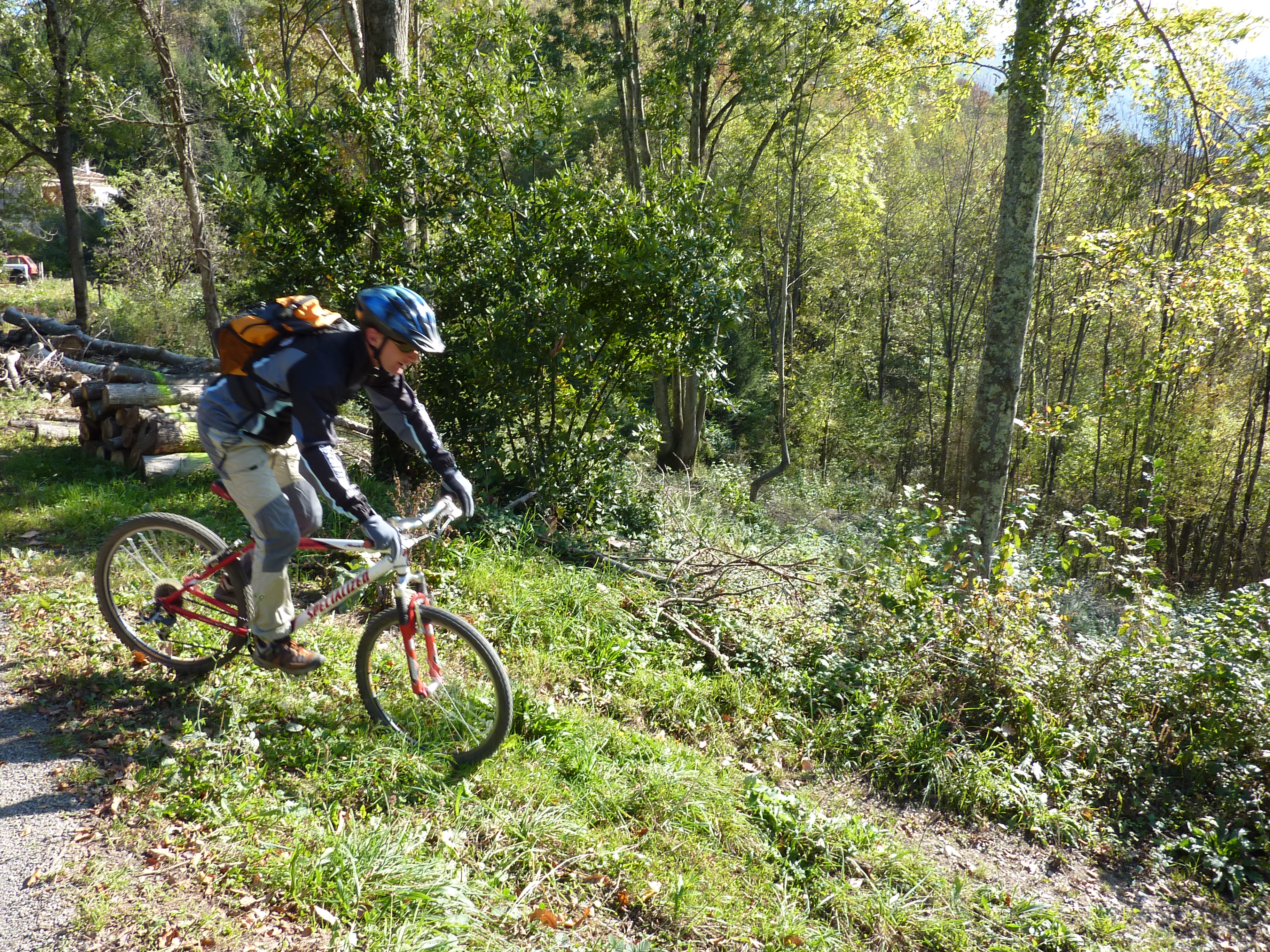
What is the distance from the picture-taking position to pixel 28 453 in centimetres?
793

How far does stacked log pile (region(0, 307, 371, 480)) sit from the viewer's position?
7.42m

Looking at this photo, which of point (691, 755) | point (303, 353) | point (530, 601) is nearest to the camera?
point (303, 353)

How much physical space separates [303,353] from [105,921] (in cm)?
230

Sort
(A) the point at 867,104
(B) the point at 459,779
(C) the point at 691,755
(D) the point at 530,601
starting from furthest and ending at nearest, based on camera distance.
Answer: (A) the point at 867,104
(D) the point at 530,601
(C) the point at 691,755
(B) the point at 459,779

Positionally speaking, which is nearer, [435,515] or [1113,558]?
[435,515]

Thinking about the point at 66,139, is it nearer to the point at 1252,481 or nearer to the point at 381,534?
the point at 381,534

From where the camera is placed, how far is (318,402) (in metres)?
3.12

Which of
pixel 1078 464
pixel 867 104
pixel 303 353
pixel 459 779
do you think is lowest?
pixel 1078 464

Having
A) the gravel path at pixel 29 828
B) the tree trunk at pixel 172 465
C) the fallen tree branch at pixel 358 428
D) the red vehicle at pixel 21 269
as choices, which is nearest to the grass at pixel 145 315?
the red vehicle at pixel 21 269

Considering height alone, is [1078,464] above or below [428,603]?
below

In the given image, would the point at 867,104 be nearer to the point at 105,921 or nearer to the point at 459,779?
the point at 459,779

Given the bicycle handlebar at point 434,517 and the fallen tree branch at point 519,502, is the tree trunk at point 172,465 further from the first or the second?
the bicycle handlebar at point 434,517

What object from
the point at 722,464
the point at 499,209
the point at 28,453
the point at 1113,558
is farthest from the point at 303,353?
the point at 722,464

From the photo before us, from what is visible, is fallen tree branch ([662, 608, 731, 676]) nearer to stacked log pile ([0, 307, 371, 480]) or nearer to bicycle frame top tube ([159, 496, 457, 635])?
bicycle frame top tube ([159, 496, 457, 635])
